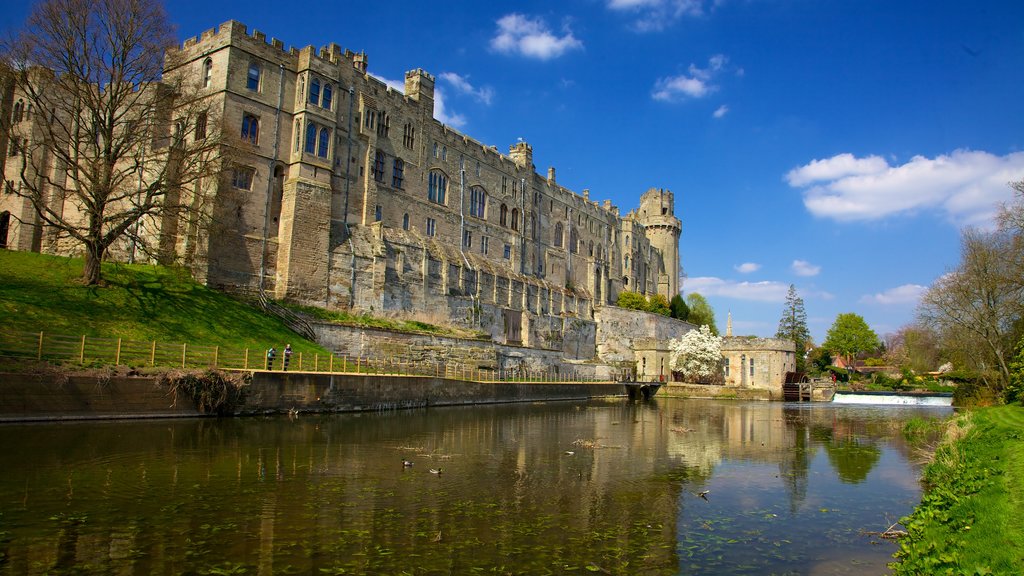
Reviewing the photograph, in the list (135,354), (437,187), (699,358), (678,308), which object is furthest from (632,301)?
(135,354)

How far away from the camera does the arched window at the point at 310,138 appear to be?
137 feet

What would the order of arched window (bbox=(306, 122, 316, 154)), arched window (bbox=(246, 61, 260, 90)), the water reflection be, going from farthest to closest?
arched window (bbox=(306, 122, 316, 154)), arched window (bbox=(246, 61, 260, 90)), the water reflection

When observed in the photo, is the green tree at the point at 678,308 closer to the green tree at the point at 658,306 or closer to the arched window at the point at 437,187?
the green tree at the point at 658,306

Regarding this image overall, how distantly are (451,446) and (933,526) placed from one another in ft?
43.0

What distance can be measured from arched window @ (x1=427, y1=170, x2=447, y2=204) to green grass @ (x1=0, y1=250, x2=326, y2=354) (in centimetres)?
2189

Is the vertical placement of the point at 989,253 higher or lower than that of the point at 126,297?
higher

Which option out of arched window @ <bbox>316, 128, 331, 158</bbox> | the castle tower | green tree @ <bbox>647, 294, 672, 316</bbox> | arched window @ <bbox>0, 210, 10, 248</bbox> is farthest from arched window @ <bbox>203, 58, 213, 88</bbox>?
the castle tower

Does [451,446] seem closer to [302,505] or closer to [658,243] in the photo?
[302,505]

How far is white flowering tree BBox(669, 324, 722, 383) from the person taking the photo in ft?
202

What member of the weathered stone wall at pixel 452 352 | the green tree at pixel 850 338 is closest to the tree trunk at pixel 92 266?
the weathered stone wall at pixel 452 352

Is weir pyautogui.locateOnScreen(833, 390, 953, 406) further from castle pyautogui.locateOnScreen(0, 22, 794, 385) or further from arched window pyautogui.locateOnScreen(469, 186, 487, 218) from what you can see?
arched window pyautogui.locateOnScreen(469, 186, 487, 218)

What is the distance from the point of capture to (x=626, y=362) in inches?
2542

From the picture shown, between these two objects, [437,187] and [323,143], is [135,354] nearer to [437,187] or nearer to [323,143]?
[323,143]

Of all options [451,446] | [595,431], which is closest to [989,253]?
[595,431]
